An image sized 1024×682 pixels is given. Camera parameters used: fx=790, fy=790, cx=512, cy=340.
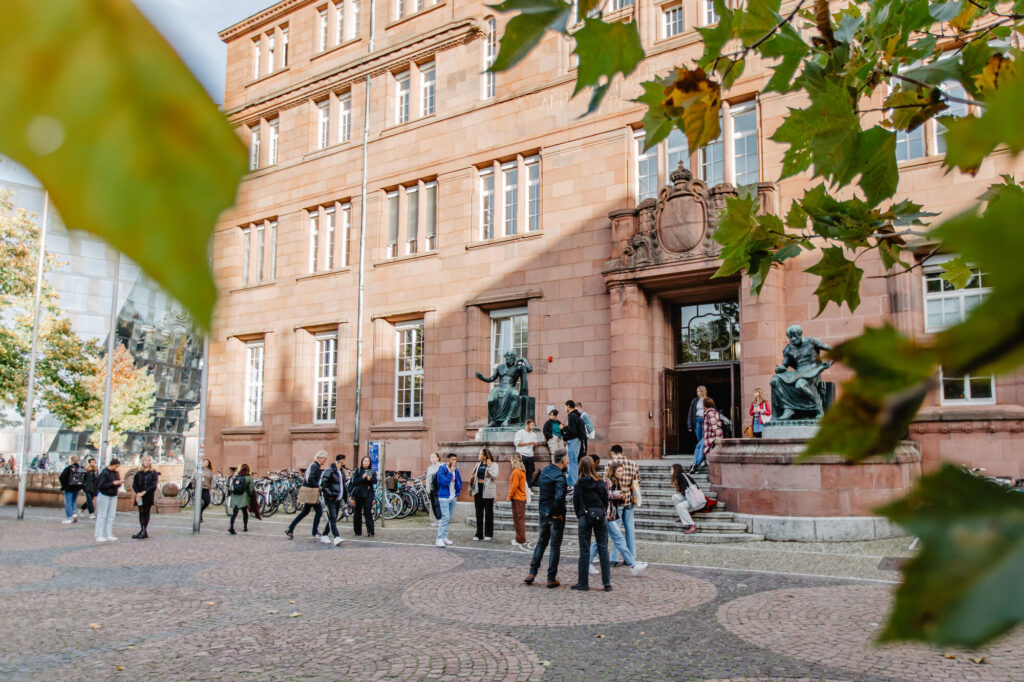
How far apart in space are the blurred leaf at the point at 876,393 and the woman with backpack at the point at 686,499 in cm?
1403

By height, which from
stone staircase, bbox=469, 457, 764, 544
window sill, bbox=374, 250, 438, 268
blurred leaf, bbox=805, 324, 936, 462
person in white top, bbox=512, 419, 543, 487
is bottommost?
stone staircase, bbox=469, 457, 764, 544

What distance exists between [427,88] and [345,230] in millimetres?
5518

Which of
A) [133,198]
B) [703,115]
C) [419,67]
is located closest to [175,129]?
[133,198]

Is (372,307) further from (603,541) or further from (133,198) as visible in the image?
(133,198)

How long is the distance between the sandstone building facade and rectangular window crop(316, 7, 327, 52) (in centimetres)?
9

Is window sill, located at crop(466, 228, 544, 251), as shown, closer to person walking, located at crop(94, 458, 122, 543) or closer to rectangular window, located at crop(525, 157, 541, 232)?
rectangular window, located at crop(525, 157, 541, 232)

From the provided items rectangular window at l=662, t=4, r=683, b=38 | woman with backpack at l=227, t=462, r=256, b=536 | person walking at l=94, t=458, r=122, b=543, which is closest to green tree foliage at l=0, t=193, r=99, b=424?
person walking at l=94, t=458, r=122, b=543

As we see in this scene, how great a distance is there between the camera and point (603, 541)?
9438mm

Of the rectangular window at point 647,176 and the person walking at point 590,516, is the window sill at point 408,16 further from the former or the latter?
the person walking at point 590,516

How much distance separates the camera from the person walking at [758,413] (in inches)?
651

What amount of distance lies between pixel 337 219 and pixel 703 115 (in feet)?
86.0

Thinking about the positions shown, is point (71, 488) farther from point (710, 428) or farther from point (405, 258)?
point (710, 428)

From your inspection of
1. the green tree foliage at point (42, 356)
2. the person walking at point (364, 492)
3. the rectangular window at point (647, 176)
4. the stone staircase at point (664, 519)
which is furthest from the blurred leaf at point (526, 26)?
the green tree foliage at point (42, 356)

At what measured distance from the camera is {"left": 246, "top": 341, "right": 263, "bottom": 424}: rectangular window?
29.6 meters
